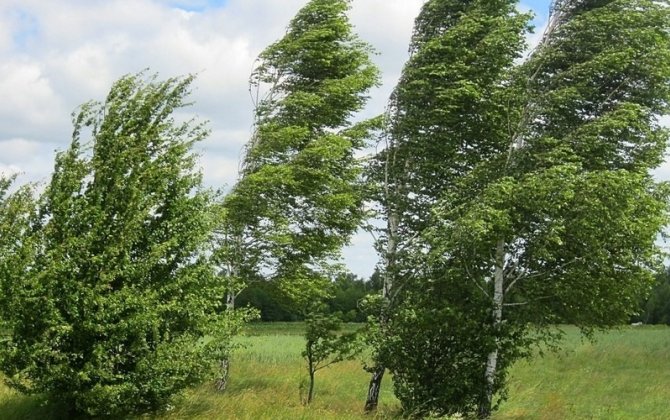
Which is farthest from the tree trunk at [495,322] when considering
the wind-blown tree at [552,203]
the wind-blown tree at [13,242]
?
the wind-blown tree at [13,242]

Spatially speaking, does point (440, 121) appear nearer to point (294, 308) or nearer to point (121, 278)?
point (294, 308)

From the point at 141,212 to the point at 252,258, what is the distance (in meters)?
10.1

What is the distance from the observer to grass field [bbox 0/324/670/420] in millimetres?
12008

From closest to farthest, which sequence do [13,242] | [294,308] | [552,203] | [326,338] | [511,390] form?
[13,242] → [552,203] → [326,338] → [294,308] → [511,390]

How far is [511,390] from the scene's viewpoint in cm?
2330

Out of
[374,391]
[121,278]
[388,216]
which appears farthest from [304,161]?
[121,278]

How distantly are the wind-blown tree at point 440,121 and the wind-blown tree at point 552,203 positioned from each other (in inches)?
5.4

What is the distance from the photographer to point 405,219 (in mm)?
19531

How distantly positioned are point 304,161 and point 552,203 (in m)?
8.11

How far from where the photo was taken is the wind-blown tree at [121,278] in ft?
32.0

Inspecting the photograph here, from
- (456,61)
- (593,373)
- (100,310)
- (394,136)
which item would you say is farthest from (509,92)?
(593,373)

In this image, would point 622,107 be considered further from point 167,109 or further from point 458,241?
point 167,109

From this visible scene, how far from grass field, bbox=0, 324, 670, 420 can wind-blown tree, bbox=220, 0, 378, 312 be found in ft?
9.21

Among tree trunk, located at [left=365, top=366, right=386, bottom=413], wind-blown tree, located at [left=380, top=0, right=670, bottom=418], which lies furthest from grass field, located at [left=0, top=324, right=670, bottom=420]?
wind-blown tree, located at [left=380, top=0, right=670, bottom=418]
